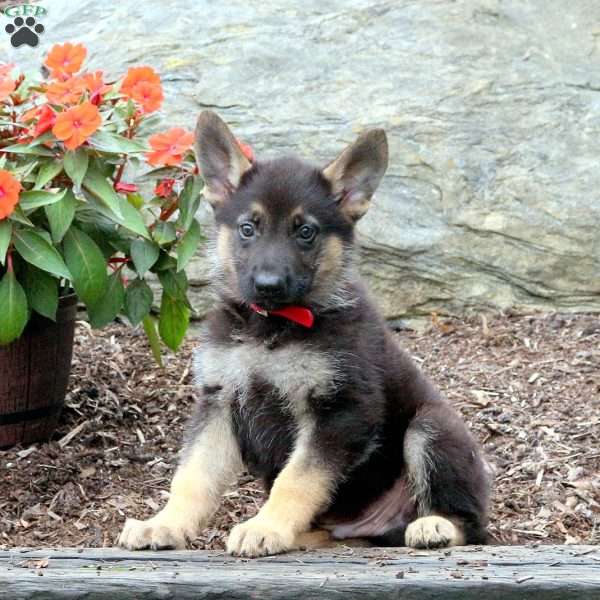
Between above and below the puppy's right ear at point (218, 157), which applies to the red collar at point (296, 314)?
below

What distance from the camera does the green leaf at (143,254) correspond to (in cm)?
501

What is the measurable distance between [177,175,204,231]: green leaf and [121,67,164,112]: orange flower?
0.38 m

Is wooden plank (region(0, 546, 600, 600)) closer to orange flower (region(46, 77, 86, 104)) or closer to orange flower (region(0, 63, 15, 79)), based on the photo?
orange flower (region(46, 77, 86, 104))

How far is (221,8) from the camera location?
27.4 feet

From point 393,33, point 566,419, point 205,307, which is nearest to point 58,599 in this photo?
point 566,419

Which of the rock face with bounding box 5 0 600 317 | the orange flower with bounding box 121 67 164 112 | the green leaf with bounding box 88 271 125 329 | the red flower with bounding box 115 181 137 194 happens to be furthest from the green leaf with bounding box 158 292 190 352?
the rock face with bounding box 5 0 600 317

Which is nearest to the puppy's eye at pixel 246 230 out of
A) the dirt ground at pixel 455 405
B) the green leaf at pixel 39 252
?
the green leaf at pixel 39 252

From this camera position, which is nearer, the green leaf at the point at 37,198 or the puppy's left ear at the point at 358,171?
the puppy's left ear at the point at 358,171

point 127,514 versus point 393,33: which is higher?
point 393,33

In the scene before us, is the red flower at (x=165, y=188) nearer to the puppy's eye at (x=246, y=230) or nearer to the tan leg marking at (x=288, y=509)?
the puppy's eye at (x=246, y=230)

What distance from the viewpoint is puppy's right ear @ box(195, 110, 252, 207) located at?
181 inches

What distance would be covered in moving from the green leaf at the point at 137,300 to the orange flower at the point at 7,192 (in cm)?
88

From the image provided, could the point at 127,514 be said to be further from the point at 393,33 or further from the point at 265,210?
the point at 393,33

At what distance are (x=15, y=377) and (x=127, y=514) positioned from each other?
864mm
